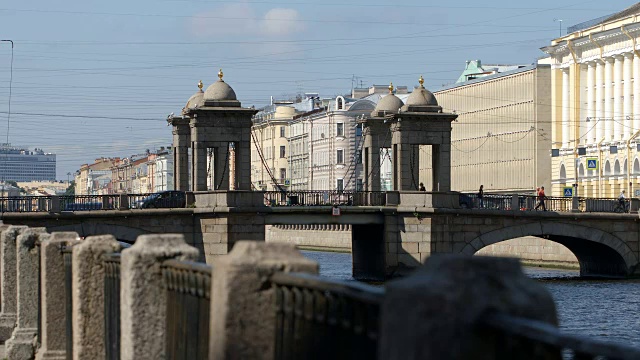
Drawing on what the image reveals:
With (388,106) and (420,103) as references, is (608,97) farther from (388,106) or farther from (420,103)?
(420,103)

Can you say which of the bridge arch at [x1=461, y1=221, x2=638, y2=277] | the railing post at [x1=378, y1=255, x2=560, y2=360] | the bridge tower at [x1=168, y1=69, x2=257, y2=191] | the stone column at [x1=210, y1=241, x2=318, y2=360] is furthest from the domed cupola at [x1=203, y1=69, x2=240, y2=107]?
the railing post at [x1=378, y1=255, x2=560, y2=360]

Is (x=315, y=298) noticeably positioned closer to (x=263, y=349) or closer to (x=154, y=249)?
(x=263, y=349)

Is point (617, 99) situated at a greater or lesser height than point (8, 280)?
greater

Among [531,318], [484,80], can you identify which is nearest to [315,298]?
[531,318]

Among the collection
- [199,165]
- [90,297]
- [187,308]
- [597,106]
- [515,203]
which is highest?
[597,106]

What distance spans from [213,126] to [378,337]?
48313mm

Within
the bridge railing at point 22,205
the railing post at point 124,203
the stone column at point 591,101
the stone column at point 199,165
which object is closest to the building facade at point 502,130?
the stone column at point 591,101

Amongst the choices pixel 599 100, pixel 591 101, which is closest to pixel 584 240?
pixel 599 100

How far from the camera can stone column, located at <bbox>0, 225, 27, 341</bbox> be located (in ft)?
48.2

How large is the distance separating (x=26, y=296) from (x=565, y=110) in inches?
3184

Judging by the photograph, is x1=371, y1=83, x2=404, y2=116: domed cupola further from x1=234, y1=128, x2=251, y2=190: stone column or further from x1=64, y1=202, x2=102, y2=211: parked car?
x1=64, y1=202, x2=102, y2=211: parked car

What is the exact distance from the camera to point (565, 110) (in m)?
92.7

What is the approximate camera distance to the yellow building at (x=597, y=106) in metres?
81.8

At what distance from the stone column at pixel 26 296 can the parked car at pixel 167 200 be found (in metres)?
40.4
